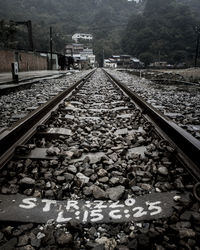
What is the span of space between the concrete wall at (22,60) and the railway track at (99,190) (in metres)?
17.6

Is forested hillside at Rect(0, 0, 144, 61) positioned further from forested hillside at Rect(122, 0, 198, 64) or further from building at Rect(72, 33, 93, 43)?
forested hillside at Rect(122, 0, 198, 64)

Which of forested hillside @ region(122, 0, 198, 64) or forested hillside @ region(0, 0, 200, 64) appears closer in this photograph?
forested hillside @ region(0, 0, 200, 64)

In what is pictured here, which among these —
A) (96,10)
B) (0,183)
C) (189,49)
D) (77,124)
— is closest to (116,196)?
(0,183)

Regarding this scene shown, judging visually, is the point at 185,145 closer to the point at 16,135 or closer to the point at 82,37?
the point at 16,135

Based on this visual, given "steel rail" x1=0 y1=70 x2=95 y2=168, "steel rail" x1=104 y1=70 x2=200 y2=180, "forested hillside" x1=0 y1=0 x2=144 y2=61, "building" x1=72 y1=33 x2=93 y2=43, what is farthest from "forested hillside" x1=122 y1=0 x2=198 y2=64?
"steel rail" x1=0 y1=70 x2=95 y2=168

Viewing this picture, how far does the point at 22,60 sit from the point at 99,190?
23228 mm

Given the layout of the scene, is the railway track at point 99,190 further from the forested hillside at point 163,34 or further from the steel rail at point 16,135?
the forested hillside at point 163,34

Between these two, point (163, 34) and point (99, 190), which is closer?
point (99, 190)

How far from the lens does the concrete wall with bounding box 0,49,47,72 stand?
18.4 m

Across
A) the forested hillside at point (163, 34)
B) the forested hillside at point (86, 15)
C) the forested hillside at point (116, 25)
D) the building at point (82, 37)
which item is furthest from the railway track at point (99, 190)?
the building at point (82, 37)

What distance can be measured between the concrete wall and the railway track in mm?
17633

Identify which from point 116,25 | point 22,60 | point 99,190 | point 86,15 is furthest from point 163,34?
point 99,190

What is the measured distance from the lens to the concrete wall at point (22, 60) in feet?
60.2

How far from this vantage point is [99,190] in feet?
5.33
